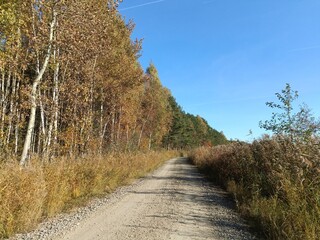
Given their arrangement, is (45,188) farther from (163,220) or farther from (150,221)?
(163,220)

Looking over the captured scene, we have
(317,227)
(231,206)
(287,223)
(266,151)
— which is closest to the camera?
(317,227)

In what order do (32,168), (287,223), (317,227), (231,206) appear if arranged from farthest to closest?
(231,206) < (32,168) < (287,223) < (317,227)

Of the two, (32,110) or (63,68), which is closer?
(32,110)

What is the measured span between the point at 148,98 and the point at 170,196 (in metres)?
29.7

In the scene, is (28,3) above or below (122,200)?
above

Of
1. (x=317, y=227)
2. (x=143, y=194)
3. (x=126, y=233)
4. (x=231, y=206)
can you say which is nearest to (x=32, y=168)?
(x=126, y=233)

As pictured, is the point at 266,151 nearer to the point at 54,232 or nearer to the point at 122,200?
the point at 122,200

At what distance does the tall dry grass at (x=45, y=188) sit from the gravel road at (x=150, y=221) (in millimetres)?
407

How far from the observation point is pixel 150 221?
25.2ft

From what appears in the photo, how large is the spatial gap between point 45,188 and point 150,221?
2914 mm

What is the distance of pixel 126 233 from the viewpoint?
6594 mm

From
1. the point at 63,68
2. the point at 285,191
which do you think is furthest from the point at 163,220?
the point at 63,68

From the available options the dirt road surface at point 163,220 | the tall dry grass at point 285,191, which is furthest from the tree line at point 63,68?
the tall dry grass at point 285,191

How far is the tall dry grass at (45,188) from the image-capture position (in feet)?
22.2
